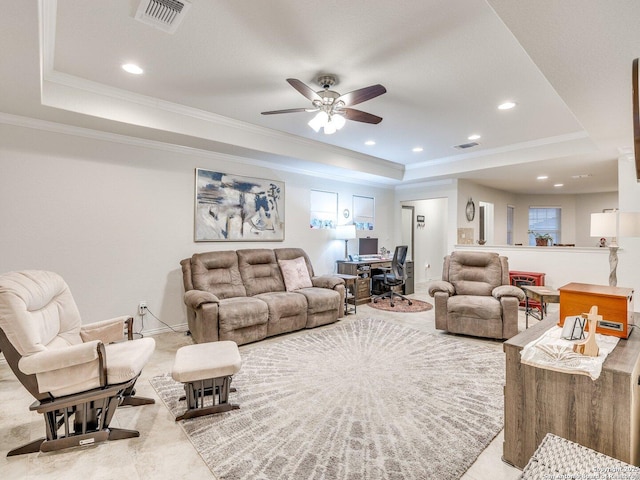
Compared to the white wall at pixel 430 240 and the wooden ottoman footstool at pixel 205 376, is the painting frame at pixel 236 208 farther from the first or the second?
the white wall at pixel 430 240

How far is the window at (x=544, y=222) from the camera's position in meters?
9.43

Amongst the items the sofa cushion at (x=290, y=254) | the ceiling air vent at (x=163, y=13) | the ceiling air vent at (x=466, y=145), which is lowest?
the sofa cushion at (x=290, y=254)

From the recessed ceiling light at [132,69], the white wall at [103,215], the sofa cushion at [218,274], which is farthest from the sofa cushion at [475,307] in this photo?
the recessed ceiling light at [132,69]

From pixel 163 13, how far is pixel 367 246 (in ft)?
16.8

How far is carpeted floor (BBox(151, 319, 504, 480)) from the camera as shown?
1741 millimetres

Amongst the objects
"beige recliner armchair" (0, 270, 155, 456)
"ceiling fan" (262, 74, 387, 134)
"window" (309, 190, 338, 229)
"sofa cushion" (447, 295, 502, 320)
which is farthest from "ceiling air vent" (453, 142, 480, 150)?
"beige recliner armchair" (0, 270, 155, 456)

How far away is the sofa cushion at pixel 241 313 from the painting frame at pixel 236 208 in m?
1.20

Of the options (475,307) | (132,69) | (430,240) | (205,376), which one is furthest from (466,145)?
(205,376)

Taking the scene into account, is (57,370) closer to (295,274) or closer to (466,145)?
(295,274)

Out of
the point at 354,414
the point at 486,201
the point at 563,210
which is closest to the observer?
the point at 354,414

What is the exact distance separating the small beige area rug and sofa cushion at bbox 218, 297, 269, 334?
247 centimetres

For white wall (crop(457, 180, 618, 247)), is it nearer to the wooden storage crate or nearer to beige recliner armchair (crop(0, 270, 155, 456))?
the wooden storage crate

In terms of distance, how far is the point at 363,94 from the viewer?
2598mm

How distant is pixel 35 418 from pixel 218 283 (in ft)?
6.97
